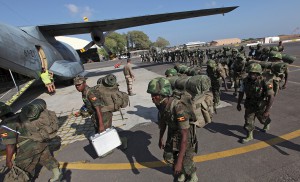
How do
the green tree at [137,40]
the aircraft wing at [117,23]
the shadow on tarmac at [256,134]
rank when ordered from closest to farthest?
the shadow on tarmac at [256,134] < the aircraft wing at [117,23] < the green tree at [137,40]

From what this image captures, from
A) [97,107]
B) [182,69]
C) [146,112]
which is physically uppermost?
[182,69]

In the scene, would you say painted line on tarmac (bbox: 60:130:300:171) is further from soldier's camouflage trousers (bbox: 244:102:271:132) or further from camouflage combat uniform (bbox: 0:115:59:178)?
camouflage combat uniform (bbox: 0:115:59:178)

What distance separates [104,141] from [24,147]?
4.61ft

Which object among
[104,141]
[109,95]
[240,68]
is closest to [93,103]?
[109,95]

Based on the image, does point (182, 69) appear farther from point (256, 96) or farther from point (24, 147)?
point (24, 147)

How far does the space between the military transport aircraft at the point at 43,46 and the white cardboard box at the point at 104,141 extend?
Answer: 8285mm

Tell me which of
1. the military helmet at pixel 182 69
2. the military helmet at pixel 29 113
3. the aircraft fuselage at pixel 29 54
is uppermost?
the aircraft fuselage at pixel 29 54

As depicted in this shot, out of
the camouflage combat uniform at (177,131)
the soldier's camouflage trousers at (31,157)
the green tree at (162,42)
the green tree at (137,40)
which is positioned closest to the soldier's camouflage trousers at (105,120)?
the soldier's camouflage trousers at (31,157)

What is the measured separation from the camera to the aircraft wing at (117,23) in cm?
1464

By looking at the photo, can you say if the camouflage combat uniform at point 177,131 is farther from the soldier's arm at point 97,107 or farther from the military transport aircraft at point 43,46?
the military transport aircraft at point 43,46

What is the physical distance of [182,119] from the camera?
8.36 feet

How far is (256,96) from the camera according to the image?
4.18 metres

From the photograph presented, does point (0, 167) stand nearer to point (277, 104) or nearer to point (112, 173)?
point (112, 173)

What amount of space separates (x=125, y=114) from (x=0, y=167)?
12.4ft
